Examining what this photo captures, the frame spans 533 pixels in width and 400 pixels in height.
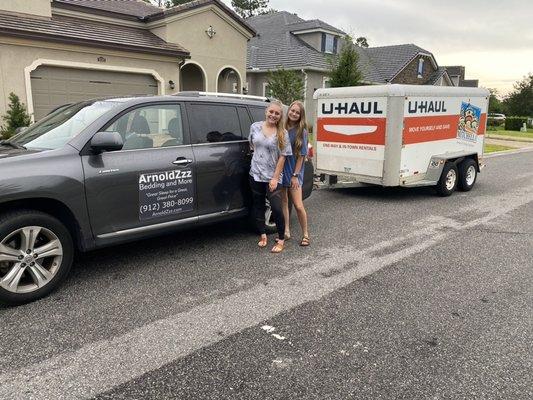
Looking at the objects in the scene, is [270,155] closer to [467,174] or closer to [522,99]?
[467,174]

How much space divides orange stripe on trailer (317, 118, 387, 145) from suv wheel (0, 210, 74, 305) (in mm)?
5834

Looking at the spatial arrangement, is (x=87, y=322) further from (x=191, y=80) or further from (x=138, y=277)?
(x=191, y=80)

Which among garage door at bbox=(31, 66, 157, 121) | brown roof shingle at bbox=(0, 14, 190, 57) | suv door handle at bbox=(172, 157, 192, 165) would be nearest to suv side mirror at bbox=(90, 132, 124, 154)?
suv door handle at bbox=(172, 157, 192, 165)

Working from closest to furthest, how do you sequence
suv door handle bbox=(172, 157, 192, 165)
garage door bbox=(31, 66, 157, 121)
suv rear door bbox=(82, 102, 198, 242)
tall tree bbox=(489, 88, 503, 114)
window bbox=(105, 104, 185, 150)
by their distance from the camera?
1. suv rear door bbox=(82, 102, 198, 242)
2. window bbox=(105, 104, 185, 150)
3. suv door handle bbox=(172, 157, 192, 165)
4. garage door bbox=(31, 66, 157, 121)
5. tall tree bbox=(489, 88, 503, 114)

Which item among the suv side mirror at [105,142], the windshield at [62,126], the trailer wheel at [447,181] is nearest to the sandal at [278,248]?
the suv side mirror at [105,142]

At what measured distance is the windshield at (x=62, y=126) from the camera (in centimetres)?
427

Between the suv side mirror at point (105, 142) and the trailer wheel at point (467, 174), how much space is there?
770 cm

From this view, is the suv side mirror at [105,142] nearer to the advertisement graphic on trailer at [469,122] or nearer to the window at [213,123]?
the window at [213,123]

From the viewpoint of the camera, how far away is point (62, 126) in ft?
14.8

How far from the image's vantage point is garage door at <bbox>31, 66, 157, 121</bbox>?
494 inches

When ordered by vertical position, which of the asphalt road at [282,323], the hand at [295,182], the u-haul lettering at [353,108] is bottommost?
the asphalt road at [282,323]

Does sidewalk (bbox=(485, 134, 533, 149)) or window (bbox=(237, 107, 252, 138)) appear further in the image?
sidewalk (bbox=(485, 134, 533, 149))

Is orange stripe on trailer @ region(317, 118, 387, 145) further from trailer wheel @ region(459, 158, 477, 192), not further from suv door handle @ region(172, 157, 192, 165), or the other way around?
suv door handle @ region(172, 157, 192, 165)

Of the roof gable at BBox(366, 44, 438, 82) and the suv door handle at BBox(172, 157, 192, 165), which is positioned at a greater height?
the roof gable at BBox(366, 44, 438, 82)
